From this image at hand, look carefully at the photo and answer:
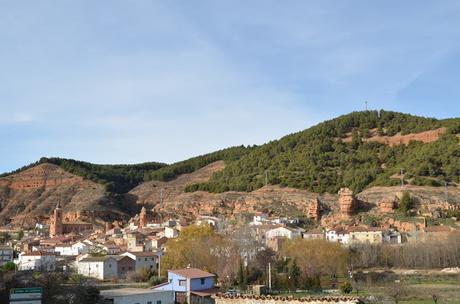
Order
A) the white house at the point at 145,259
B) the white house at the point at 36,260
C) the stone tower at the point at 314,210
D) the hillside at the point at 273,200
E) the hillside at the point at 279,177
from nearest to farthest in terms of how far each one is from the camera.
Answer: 1. the white house at the point at 145,259
2. the white house at the point at 36,260
3. the hillside at the point at 273,200
4. the stone tower at the point at 314,210
5. the hillside at the point at 279,177

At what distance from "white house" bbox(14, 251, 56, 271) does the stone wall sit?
99.7ft

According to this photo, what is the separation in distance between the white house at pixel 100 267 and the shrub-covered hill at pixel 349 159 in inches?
1998

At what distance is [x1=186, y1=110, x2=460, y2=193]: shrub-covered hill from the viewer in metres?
91.9

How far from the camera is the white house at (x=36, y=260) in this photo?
56938 mm

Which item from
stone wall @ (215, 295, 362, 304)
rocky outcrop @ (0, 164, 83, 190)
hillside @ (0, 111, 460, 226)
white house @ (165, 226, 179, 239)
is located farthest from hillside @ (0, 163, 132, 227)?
stone wall @ (215, 295, 362, 304)

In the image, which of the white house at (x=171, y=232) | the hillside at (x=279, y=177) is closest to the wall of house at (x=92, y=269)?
the white house at (x=171, y=232)

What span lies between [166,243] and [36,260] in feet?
46.7

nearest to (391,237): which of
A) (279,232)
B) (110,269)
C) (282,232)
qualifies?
(282,232)

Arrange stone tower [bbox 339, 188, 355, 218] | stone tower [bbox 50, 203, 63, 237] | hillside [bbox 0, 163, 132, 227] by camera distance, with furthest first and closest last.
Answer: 1. hillside [bbox 0, 163, 132, 227]
2. stone tower [bbox 50, 203, 63, 237]
3. stone tower [bbox 339, 188, 355, 218]

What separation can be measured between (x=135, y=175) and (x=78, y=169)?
23.2m

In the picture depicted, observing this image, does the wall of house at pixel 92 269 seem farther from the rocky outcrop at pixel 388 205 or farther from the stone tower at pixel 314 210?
the rocky outcrop at pixel 388 205

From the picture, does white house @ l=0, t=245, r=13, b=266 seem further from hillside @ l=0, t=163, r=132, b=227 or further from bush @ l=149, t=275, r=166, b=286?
hillside @ l=0, t=163, r=132, b=227

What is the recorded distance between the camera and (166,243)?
5628 centimetres

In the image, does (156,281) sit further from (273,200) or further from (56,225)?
(56,225)
